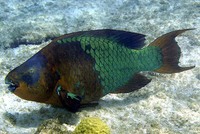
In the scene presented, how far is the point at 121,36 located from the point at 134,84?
23.1 inches

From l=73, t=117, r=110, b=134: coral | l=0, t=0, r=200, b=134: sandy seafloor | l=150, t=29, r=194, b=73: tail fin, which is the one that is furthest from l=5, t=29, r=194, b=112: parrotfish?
l=73, t=117, r=110, b=134: coral

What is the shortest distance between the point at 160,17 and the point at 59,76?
12.6 feet

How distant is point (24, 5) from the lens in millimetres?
7590

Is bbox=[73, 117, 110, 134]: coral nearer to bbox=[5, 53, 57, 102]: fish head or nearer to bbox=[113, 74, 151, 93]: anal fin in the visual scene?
bbox=[5, 53, 57, 102]: fish head

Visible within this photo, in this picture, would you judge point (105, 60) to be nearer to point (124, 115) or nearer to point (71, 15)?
point (124, 115)

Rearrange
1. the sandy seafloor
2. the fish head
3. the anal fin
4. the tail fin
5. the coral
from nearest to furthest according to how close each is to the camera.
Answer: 1. the coral
2. the fish head
3. the sandy seafloor
4. the anal fin
5. the tail fin

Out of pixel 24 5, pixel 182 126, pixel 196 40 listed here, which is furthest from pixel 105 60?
pixel 24 5

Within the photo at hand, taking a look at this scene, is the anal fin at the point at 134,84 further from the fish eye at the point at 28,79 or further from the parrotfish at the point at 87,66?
the fish eye at the point at 28,79

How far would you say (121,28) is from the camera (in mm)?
5699

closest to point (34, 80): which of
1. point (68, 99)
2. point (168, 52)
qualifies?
point (68, 99)

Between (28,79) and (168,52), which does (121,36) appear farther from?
(28,79)

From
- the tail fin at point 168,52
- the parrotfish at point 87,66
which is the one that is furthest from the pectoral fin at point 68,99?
the tail fin at point 168,52

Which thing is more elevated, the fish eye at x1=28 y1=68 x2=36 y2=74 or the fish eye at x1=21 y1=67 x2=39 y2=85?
the fish eye at x1=28 y1=68 x2=36 y2=74

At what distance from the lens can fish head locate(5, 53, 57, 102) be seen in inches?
107
